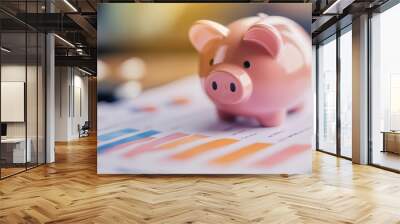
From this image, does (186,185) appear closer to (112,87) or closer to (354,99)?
(112,87)

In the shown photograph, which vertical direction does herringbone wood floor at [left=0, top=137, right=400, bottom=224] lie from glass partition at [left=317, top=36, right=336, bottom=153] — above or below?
below

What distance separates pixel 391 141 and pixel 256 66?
3.92 meters

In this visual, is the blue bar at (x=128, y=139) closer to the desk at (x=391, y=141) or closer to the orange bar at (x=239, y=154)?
the orange bar at (x=239, y=154)

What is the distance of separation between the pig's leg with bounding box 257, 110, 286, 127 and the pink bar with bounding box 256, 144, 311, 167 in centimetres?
48

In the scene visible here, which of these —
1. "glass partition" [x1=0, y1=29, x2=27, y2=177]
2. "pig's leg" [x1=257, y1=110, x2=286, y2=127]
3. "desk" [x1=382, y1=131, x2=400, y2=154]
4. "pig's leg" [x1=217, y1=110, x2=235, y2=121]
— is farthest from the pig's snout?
"desk" [x1=382, y1=131, x2=400, y2=154]

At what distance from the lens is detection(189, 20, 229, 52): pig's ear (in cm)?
634

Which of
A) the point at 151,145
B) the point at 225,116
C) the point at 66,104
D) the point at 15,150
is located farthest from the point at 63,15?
the point at 66,104

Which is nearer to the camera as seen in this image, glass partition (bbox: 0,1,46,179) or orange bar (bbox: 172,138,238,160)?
orange bar (bbox: 172,138,238,160)

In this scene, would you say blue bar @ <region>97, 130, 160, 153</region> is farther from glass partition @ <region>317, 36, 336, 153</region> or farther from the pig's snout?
glass partition @ <region>317, 36, 336, 153</region>

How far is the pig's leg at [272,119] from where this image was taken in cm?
637

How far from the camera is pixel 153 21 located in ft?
21.1

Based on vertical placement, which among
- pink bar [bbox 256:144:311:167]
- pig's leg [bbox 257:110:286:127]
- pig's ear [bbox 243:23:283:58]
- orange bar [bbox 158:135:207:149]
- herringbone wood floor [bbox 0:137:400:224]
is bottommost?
herringbone wood floor [bbox 0:137:400:224]

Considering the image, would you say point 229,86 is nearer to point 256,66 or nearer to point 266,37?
point 256,66

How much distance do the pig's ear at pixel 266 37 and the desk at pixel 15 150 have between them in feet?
15.4
